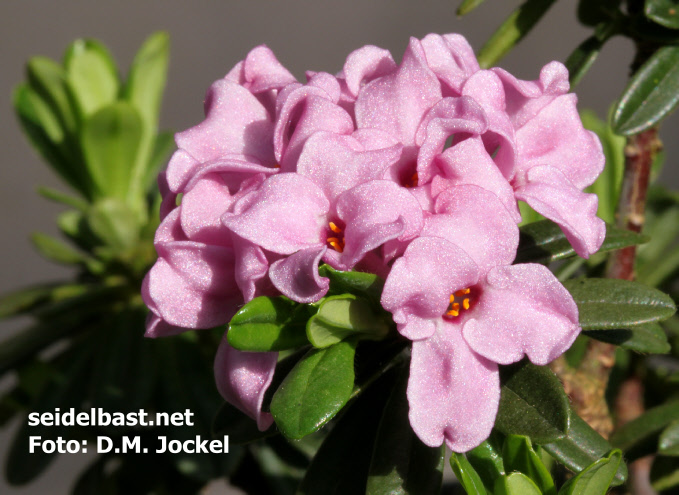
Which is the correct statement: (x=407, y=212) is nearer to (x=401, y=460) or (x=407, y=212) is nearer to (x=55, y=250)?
(x=401, y=460)

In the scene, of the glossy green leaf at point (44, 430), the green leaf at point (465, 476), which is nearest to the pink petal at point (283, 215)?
the green leaf at point (465, 476)

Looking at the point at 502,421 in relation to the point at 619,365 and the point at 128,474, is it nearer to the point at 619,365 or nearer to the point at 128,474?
the point at 619,365

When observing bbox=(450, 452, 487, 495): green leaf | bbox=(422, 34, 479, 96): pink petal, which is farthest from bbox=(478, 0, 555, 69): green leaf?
bbox=(450, 452, 487, 495): green leaf

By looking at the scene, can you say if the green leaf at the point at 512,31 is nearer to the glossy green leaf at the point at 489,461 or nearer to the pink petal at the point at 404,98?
the pink petal at the point at 404,98

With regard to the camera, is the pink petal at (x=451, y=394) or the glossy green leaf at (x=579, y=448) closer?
the pink petal at (x=451, y=394)

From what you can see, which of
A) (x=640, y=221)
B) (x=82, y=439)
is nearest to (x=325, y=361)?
(x=640, y=221)

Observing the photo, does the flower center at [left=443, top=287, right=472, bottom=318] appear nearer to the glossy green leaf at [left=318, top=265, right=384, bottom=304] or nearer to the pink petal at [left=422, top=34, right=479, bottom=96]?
the glossy green leaf at [left=318, top=265, right=384, bottom=304]
